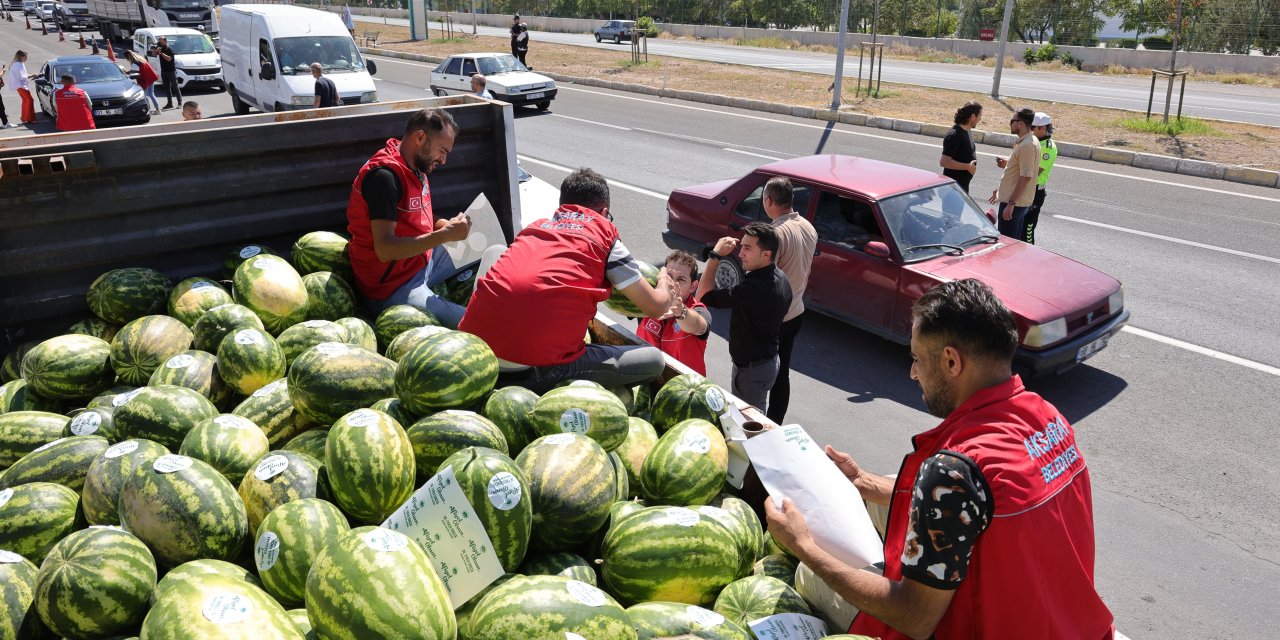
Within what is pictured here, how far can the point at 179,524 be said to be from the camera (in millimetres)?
2736

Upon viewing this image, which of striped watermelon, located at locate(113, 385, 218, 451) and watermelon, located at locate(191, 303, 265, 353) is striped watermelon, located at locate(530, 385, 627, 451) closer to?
striped watermelon, located at locate(113, 385, 218, 451)

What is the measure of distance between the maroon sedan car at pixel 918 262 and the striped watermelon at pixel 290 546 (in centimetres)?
615

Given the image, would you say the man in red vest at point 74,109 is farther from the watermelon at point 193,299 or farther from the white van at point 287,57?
the watermelon at point 193,299

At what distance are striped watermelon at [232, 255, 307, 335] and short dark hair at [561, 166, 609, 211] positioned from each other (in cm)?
155

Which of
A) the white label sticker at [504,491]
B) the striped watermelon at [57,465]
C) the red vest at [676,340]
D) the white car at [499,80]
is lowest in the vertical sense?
the red vest at [676,340]

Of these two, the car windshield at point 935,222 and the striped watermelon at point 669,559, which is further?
the car windshield at point 935,222

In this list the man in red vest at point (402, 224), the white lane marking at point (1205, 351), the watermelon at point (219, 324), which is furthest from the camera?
the white lane marking at point (1205, 351)

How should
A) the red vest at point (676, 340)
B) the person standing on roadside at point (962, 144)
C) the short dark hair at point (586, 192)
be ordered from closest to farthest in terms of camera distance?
the short dark hair at point (586, 192) < the red vest at point (676, 340) < the person standing on roadside at point (962, 144)

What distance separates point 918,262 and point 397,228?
5.00 meters

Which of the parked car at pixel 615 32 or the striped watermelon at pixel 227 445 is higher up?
the parked car at pixel 615 32

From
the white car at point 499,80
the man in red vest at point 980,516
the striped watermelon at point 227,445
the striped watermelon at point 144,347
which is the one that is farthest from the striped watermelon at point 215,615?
the white car at point 499,80

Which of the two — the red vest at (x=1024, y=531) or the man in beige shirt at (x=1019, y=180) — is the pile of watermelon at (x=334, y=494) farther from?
the man in beige shirt at (x=1019, y=180)

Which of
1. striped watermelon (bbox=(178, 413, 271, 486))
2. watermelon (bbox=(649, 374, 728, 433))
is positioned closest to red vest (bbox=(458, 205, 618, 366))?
watermelon (bbox=(649, 374, 728, 433))

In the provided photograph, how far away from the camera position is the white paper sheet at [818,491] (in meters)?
3.07
